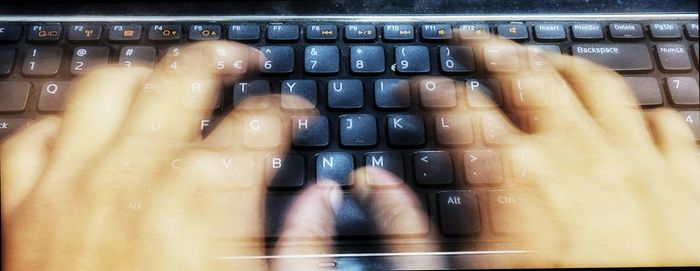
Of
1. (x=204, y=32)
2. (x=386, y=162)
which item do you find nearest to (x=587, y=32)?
(x=386, y=162)

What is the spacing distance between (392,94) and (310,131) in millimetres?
73

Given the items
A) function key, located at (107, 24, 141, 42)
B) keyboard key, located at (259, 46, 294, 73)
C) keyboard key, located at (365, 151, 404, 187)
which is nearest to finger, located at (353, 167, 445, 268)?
keyboard key, located at (365, 151, 404, 187)

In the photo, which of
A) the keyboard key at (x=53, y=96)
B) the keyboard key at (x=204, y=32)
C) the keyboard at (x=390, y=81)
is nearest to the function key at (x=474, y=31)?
the keyboard at (x=390, y=81)

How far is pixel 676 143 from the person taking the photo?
0.43 meters

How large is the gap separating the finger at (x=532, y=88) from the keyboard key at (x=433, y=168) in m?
0.07

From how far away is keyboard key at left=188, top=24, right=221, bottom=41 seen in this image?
46 cm

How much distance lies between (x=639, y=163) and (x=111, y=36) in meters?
0.44

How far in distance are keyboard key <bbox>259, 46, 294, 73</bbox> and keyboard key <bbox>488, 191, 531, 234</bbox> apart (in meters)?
0.19

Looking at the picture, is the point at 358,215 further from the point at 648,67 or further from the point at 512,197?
the point at 648,67

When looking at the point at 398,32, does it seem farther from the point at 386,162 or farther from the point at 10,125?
the point at 10,125

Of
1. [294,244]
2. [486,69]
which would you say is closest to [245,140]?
[294,244]

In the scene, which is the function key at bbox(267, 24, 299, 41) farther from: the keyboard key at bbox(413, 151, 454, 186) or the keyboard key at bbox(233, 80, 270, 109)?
the keyboard key at bbox(413, 151, 454, 186)

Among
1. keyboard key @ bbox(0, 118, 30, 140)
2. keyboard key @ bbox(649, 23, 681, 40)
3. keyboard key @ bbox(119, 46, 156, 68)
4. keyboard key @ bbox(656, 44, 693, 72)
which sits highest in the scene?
keyboard key @ bbox(649, 23, 681, 40)

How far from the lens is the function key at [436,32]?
A: 47 cm
